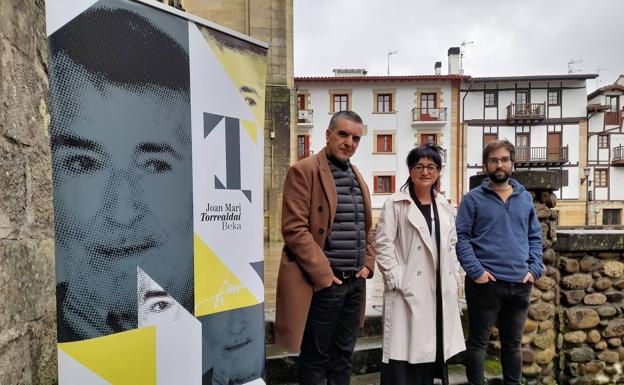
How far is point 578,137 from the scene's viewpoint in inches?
917

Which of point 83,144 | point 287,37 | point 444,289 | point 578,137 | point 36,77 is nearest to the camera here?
point 36,77

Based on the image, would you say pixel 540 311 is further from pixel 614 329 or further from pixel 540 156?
pixel 540 156

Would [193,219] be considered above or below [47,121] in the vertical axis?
below

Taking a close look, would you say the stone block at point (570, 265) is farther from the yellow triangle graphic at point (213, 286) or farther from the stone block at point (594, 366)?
the yellow triangle graphic at point (213, 286)

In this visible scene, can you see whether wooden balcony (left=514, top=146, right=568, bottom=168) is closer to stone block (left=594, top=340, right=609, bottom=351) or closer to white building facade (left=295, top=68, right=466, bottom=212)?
white building facade (left=295, top=68, right=466, bottom=212)

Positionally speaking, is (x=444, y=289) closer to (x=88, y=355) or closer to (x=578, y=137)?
(x=88, y=355)

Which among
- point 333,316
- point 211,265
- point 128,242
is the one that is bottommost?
point 333,316

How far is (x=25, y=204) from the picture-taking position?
125 cm

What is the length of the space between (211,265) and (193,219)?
0.78 feet

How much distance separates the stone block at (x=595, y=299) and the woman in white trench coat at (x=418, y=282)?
1624 mm

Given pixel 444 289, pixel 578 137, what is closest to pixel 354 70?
pixel 578 137

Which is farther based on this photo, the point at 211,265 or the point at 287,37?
the point at 287,37

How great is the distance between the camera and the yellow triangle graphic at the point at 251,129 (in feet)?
6.46

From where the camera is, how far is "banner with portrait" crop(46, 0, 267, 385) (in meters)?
1.40
